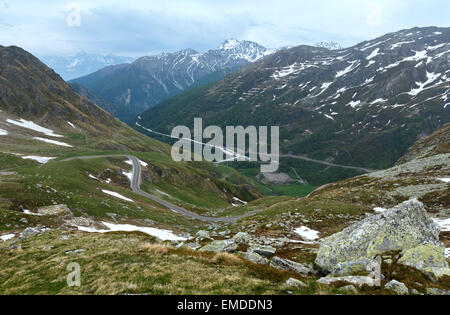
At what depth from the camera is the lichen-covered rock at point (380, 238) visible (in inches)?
786

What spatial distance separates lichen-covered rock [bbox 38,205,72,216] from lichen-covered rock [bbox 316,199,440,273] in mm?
44848

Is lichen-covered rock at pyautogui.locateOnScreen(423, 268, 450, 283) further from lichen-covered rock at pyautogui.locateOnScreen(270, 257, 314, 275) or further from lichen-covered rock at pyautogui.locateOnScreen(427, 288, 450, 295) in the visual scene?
lichen-covered rock at pyautogui.locateOnScreen(270, 257, 314, 275)

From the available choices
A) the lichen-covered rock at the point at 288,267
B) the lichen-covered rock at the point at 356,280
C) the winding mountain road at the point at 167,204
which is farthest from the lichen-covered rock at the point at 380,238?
the winding mountain road at the point at 167,204

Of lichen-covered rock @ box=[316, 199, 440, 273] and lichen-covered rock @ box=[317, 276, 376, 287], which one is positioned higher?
lichen-covered rock @ box=[316, 199, 440, 273]

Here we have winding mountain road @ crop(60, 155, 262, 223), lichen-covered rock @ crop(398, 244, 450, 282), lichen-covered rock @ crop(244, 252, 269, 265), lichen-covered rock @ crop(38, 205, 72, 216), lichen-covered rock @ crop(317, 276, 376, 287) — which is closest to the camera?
lichen-covered rock @ crop(317, 276, 376, 287)

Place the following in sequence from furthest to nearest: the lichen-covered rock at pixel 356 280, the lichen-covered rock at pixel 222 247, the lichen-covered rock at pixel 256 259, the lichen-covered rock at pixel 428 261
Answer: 1. the lichen-covered rock at pixel 222 247
2. the lichen-covered rock at pixel 256 259
3. the lichen-covered rock at pixel 428 261
4. the lichen-covered rock at pixel 356 280

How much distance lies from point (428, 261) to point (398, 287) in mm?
5089

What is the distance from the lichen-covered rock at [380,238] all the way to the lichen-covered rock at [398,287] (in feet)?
14.5

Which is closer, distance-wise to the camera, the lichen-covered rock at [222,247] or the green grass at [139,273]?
the green grass at [139,273]

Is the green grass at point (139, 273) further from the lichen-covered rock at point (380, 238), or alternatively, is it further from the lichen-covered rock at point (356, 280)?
the lichen-covered rock at point (380, 238)

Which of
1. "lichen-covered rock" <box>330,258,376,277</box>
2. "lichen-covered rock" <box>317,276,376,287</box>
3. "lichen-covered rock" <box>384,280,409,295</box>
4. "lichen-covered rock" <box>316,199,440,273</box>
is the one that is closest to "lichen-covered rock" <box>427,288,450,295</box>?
"lichen-covered rock" <box>384,280,409,295</box>

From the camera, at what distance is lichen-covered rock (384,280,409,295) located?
14081 mm

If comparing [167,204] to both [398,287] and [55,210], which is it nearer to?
[55,210]

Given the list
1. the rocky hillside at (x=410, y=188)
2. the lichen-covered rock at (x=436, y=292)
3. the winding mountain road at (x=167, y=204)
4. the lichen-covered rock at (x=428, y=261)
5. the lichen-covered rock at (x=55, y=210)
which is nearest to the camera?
the lichen-covered rock at (x=436, y=292)
